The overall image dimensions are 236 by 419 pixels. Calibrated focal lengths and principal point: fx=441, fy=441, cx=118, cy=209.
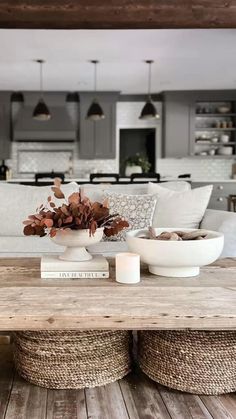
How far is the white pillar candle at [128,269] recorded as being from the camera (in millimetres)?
1827

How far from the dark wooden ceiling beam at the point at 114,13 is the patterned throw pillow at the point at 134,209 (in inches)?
82.0

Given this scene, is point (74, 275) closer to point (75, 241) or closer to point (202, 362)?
point (75, 241)

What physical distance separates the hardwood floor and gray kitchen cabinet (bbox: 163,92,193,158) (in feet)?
24.0

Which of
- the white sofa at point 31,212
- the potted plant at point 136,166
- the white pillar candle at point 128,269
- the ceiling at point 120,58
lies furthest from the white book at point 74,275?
the potted plant at point 136,166

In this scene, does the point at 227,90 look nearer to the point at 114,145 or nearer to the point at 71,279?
the point at 114,145

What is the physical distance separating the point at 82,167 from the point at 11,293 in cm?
778

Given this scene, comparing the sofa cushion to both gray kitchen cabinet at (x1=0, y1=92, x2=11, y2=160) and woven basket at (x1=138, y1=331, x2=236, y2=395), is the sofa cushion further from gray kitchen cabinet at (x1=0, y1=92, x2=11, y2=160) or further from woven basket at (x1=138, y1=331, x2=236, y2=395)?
gray kitchen cabinet at (x1=0, y1=92, x2=11, y2=160)

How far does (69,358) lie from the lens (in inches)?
75.6

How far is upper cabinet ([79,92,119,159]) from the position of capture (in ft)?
29.5

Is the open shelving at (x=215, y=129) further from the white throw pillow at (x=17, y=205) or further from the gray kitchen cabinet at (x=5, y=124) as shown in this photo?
the white throw pillow at (x=17, y=205)

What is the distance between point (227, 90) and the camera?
8891 mm

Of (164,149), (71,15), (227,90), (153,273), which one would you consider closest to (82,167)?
(164,149)

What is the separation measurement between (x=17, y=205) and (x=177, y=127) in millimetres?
5942

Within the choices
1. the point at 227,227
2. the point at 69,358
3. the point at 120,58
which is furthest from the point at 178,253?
the point at 120,58
